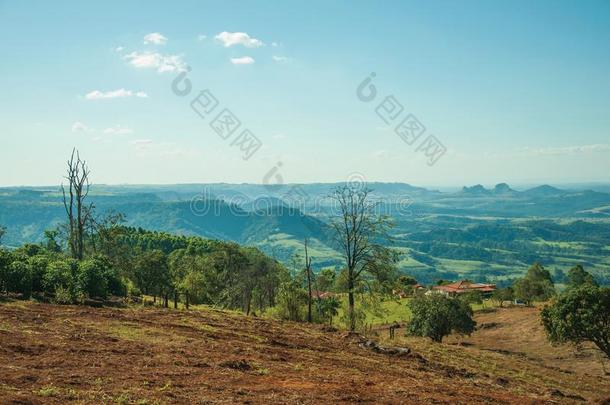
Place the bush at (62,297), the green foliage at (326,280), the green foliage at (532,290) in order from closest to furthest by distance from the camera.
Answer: the bush at (62,297) < the green foliage at (326,280) < the green foliage at (532,290)

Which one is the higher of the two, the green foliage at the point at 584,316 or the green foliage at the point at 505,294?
the green foliage at the point at 584,316

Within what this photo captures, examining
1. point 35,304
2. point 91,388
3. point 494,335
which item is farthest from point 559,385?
point 494,335

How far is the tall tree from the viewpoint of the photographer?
1454 inches

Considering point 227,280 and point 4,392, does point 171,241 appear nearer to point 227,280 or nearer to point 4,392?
point 227,280

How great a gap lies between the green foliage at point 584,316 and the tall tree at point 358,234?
1432cm

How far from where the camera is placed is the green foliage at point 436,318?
162 feet

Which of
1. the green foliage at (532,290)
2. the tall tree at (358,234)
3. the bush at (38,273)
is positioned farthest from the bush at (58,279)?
the green foliage at (532,290)

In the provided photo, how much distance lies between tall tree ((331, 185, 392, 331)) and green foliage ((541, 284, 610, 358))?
47.0 ft

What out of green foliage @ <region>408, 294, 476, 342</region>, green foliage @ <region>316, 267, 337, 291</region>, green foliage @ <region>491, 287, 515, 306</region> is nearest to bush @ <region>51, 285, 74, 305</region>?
green foliage @ <region>316, 267, 337, 291</region>

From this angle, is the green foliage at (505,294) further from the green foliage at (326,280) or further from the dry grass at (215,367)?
the dry grass at (215,367)

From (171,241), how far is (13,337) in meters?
123

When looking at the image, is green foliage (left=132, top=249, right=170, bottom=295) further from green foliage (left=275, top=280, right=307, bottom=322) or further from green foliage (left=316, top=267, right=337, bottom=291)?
green foliage (left=275, top=280, right=307, bottom=322)

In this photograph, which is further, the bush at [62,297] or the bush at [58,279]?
the bush at [58,279]

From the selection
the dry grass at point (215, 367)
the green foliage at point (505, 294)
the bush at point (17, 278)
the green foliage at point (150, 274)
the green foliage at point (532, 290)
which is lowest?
the green foliage at point (505, 294)
